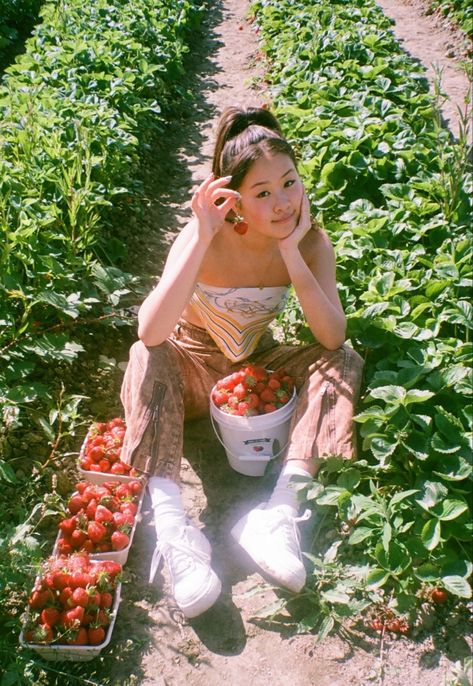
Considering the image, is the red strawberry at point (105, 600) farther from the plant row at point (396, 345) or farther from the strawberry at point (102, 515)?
the plant row at point (396, 345)

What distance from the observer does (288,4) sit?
8.77 m

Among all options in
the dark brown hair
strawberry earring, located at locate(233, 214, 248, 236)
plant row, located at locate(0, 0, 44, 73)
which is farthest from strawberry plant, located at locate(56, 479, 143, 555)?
plant row, located at locate(0, 0, 44, 73)

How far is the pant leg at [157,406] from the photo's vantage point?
281 cm

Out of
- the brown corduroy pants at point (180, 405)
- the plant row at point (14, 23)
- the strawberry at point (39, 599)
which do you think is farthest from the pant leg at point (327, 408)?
the plant row at point (14, 23)

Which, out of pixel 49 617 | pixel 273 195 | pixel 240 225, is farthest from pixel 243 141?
pixel 49 617

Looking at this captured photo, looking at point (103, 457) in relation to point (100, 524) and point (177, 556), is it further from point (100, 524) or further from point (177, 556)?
point (177, 556)

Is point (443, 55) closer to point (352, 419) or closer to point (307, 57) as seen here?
point (307, 57)

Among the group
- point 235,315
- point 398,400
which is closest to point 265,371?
point 235,315

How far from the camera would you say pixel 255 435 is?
2.91m

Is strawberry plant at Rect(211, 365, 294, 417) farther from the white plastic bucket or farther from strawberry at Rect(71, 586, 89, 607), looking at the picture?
strawberry at Rect(71, 586, 89, 607)

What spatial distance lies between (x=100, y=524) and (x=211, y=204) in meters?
1.32

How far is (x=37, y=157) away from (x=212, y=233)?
5.09ft

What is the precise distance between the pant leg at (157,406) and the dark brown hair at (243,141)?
31.0 inches

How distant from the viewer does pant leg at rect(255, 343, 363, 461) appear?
2.79 meters
